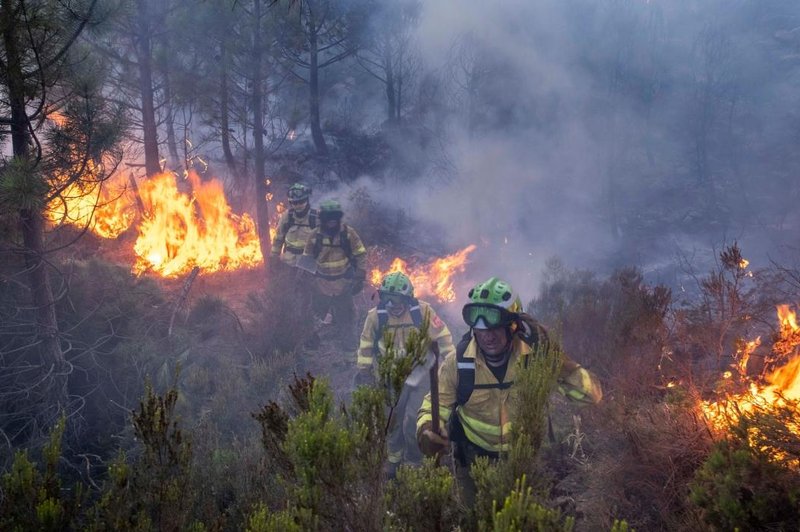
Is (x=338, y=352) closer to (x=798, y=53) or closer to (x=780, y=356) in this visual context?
(x=780, y=356)

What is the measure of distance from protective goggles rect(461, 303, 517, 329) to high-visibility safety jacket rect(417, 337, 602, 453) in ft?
0.73

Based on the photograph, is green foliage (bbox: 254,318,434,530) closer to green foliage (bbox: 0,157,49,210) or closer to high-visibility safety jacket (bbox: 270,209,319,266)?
green foliage (bbox: 0,157,49,210)

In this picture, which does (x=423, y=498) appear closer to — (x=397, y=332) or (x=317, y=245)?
(x=397, y=332)

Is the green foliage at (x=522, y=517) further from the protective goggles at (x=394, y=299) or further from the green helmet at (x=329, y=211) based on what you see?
the green helmet at (x=329, y=211)

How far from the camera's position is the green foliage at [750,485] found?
2318mm

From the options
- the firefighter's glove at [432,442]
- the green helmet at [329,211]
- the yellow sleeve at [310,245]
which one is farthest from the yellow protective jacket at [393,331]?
the yellow sleeve at [310,245]

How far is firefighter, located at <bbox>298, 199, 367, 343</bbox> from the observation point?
9016mm

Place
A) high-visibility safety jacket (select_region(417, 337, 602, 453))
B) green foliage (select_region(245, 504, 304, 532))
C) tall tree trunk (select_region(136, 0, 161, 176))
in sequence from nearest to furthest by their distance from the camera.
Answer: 1. green foliage (select_region(245, 504, 304, 532))
2. high-visibility safety jacket (select_region(417, 337, 602, 453))
3. tall tree trunk (select_region(136, 0, 161, 176))

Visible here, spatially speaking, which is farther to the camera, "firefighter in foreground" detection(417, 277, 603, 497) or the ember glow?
"firefighter in foreground" detection(417, 277, 603, 497)

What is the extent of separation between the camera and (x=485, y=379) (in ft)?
12.6

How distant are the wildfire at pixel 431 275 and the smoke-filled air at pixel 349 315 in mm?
120

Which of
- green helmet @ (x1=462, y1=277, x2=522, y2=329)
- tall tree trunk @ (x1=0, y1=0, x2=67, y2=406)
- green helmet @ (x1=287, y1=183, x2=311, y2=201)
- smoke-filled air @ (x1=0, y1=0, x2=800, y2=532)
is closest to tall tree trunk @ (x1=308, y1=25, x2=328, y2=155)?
smoke-filled air @ (x1=0, y1=0, x2=800, y2=532)

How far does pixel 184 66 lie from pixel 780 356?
48.6ft

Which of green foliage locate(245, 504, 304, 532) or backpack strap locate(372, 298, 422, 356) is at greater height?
backpack strap locate(372, 298, 422, 356)
